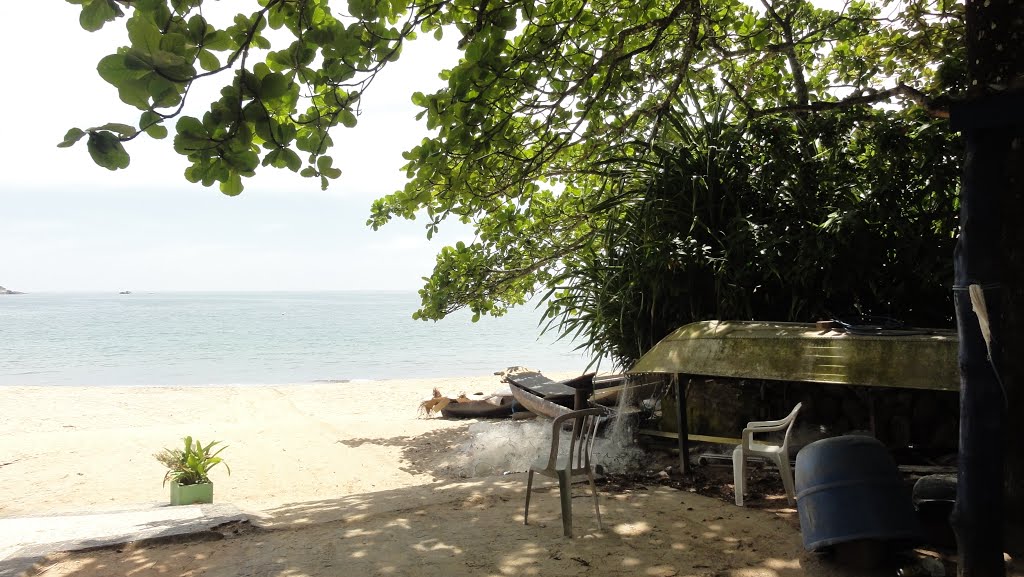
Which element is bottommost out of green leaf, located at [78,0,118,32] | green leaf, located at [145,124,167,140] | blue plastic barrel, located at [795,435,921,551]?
blue plastic barrel, located at [795,435,921,551]

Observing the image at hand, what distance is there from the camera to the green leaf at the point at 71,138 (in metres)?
2.33

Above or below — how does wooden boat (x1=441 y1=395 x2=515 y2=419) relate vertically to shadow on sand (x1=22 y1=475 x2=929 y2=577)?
below

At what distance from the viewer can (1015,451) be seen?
3.51 meters

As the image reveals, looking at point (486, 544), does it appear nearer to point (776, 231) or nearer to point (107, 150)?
point (107, 150)

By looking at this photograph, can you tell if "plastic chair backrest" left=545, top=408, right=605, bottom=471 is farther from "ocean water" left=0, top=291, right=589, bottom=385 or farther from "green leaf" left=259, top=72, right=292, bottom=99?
"ocean water" left=0, top=291, right=589, bottom=385

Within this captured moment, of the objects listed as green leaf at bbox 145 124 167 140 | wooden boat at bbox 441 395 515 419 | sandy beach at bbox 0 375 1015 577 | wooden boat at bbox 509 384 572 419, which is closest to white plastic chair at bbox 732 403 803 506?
sandy beach at bbox 0 375 1015 577

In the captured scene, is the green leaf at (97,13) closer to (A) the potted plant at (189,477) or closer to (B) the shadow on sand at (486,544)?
(B) the shadow on sand at (486,544)

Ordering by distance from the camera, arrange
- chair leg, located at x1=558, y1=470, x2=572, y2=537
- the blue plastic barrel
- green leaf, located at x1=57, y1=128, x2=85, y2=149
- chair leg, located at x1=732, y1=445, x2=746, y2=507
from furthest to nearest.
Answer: chair leg, located at x1=732, y1=445, x2=746, y2=507
chair leg, located at x1=558, y1=470, x2=572, y2=537
the blue plastic barrel
green leaf, located at x1=57, y1=128, x2=85, y2=149

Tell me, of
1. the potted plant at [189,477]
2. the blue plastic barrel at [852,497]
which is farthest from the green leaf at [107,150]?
the potted plant at [189,477]

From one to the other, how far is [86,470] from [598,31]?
9207 millimetres

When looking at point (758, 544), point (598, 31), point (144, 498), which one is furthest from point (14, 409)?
point (758, 544)

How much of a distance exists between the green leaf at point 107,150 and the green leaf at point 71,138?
56 millimetres

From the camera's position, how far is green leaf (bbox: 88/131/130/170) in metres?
2.42

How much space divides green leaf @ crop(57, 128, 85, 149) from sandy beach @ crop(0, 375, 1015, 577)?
9.10ft
